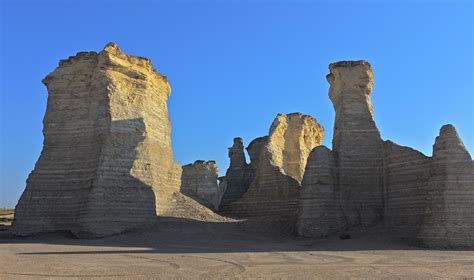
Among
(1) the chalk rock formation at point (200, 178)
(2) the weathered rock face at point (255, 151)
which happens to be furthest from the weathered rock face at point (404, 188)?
(1) the chalk rock formation at point (200, 178)

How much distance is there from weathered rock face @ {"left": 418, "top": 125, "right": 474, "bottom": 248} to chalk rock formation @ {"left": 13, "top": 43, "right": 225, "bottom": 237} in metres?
12.3

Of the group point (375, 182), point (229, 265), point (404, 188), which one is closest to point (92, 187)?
point (229, 265)

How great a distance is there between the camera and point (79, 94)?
24062mm

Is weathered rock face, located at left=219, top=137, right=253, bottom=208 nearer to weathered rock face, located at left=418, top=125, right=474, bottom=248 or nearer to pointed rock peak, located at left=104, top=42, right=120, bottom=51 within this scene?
pointed rock peak, located at left=104, top=42, right=120, bottom=51

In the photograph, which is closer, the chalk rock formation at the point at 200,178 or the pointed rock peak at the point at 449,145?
the pointed rock peak at the point at 449,145

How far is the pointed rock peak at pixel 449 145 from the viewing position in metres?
18.5

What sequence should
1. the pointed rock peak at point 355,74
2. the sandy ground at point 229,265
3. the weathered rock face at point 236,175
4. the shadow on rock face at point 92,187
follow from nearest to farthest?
the sandy ground at point 229,265 → the shadow on rock face at point 92,187 → the pointed rock peak at point 355,74 → the weathered rock face at point 236,175

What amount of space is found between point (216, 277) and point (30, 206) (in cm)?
1566

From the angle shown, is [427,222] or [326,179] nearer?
[427,222]

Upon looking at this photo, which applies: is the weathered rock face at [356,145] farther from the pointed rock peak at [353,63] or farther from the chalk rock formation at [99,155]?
the chalk rock formation at [99,155]

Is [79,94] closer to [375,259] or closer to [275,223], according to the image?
[275,223]

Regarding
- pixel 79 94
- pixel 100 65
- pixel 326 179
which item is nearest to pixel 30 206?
pixel 79 94

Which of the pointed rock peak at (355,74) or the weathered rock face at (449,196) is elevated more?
the pointed rock peak at (355,74)

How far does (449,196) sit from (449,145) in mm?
2102
